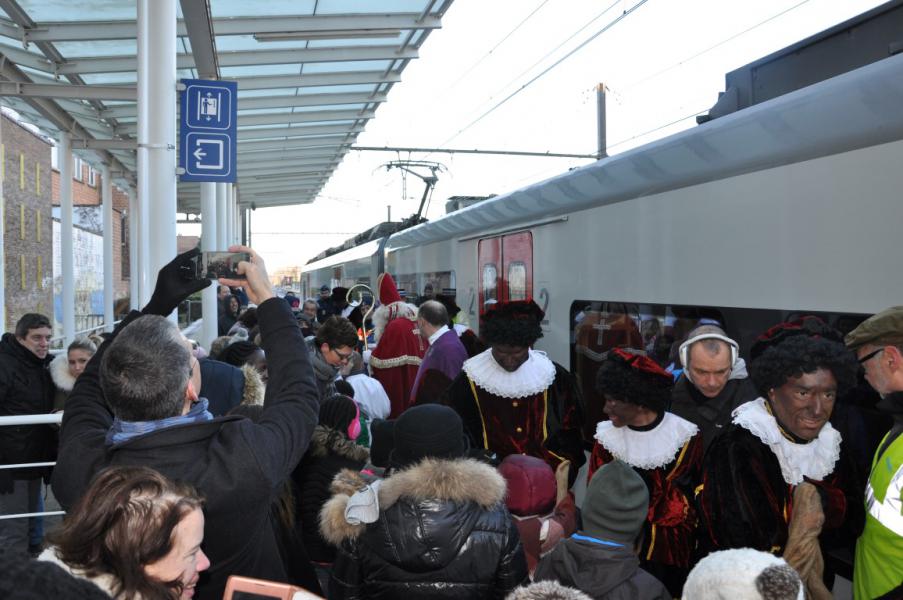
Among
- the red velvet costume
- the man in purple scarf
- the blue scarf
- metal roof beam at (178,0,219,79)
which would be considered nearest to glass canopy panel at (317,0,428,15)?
metal roof beam at (178,0,219,79)

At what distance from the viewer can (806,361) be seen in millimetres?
2818

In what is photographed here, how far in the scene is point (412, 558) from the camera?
2.53 m

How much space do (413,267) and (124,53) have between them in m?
4.82

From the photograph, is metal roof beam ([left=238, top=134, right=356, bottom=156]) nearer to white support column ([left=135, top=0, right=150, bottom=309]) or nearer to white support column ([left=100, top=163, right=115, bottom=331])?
white support column ([left=100, top=163, right=115, bottom=331])

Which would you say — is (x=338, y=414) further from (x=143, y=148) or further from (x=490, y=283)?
(x=490, y=283)

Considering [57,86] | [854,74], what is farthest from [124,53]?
[854,74]

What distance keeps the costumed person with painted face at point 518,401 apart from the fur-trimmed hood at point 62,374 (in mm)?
2954

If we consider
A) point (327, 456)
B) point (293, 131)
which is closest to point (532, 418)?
point (327, 456)

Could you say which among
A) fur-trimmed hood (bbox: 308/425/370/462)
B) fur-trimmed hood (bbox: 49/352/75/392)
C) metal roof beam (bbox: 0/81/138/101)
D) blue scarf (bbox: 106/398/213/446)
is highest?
metal roof beam (bbox: 0/81/138/101)

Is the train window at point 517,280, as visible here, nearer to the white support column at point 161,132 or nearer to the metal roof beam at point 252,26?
the white support column at point 161,132

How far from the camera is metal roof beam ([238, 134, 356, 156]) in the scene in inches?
611

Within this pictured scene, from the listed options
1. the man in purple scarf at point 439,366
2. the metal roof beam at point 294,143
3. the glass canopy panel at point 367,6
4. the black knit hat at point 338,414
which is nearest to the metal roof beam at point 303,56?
the glass canopy panel at point 367,6

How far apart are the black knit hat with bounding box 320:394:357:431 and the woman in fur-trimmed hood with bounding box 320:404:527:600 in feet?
3.09

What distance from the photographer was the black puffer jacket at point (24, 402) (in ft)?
17.5
